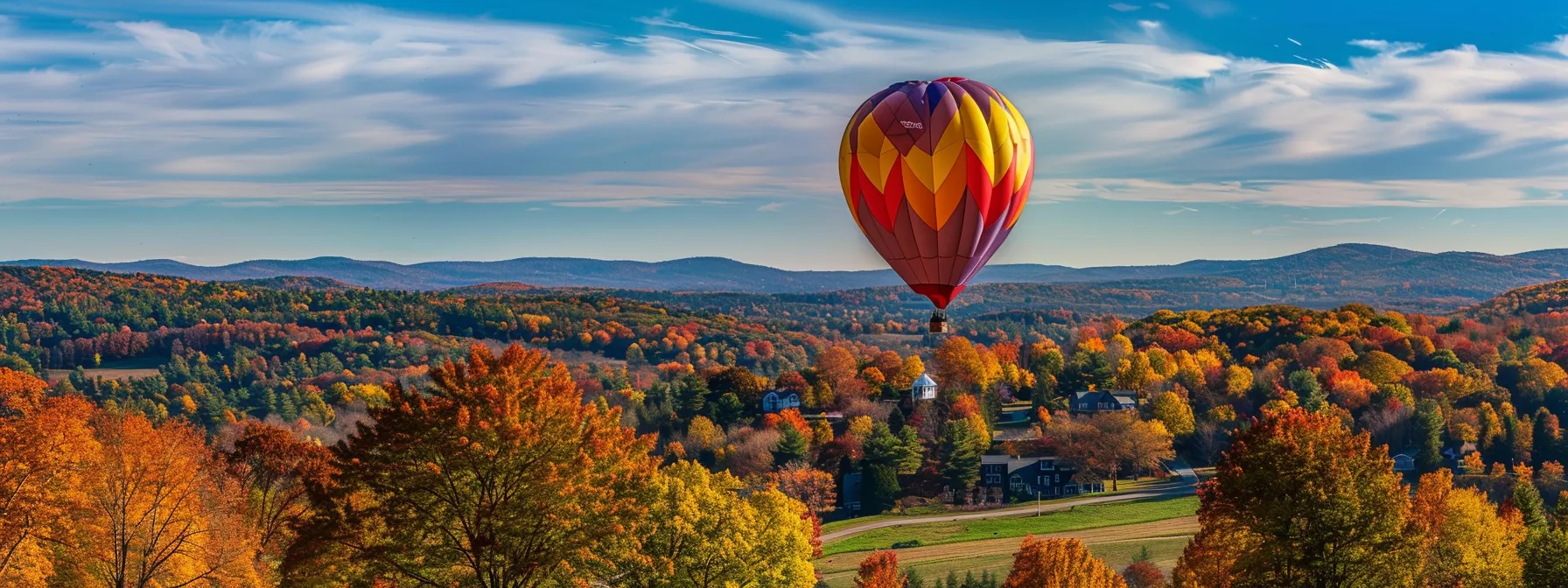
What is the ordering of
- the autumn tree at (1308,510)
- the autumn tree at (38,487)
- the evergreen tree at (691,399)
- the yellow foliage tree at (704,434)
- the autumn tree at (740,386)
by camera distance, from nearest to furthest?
the autumn tree at (1308,510), the autumn tree at (38,487), the yellow foliage tree at (704,434), the evergreen tree at (691,399), the autumn tree at (740,386)

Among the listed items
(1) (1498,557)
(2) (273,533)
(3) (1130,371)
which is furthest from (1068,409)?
(2) (273,533)

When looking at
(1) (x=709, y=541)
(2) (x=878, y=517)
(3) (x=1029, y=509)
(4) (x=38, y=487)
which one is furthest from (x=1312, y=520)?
(2) (x=878, y=517)

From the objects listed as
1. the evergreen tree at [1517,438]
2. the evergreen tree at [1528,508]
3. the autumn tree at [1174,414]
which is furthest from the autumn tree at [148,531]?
the evergreen tree at [1517,438]

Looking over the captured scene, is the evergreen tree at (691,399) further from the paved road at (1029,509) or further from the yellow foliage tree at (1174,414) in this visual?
the yellow foliage tree at (1174,414)

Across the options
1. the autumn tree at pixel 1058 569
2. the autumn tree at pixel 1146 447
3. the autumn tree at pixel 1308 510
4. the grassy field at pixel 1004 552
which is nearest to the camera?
the autumn tree at pixel 1308 510

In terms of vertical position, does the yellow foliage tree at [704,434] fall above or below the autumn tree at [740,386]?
below
